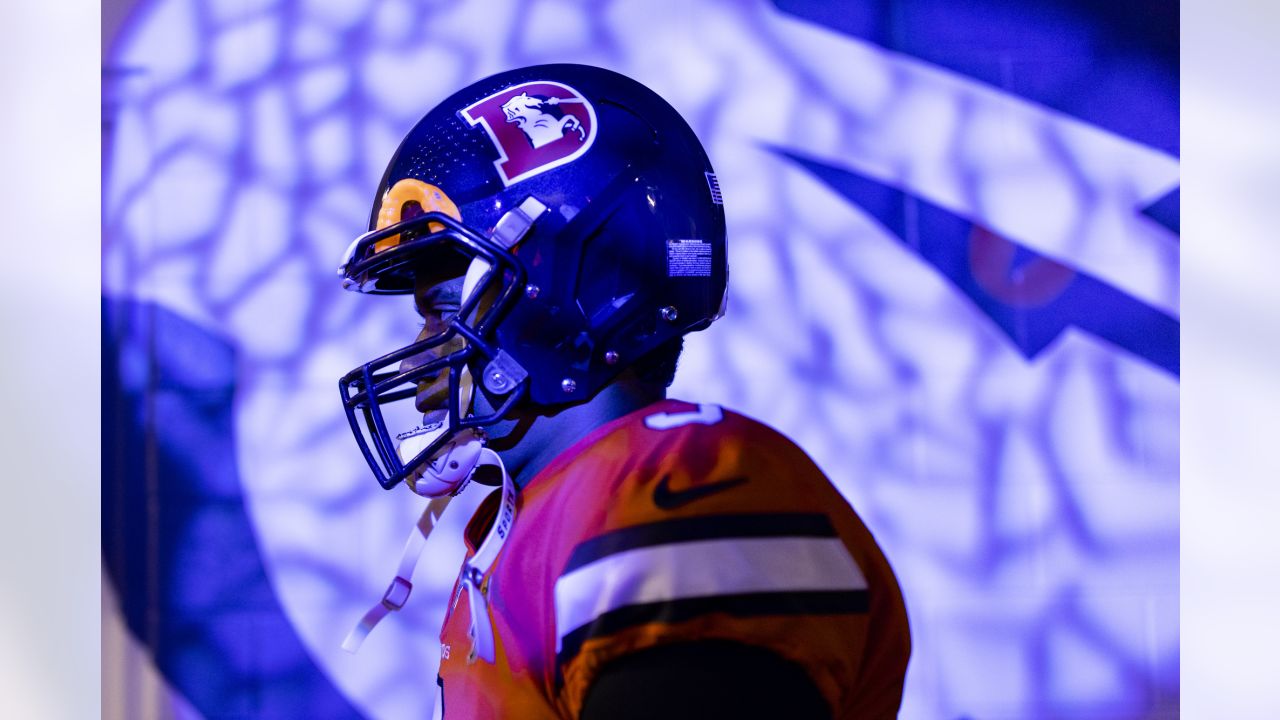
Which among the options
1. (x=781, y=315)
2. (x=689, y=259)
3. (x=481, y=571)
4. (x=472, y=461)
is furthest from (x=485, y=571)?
(x=781, y=315)

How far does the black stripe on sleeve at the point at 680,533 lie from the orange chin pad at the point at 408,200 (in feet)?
1.44

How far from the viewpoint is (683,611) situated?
0.90 m

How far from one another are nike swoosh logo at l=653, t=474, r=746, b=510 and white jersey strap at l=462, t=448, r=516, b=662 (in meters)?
0.22

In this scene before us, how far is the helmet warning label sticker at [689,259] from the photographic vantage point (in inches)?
46.6

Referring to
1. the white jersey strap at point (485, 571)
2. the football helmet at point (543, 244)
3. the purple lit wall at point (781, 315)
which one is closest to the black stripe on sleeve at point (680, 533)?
the white jersey strap at point (485, 571)

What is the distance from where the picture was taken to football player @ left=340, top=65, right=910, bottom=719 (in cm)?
90

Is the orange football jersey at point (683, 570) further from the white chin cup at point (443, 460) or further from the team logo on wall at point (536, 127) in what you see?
the team logo on wall at point (536, 127)

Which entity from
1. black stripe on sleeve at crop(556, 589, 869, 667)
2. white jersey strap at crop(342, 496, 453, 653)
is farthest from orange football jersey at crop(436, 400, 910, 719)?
white jersey strap at crop(342, 496, 453, 653)

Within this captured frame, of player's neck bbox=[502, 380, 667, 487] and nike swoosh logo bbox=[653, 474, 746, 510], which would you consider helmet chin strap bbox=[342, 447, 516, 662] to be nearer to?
player's neck bbox=[502, 380, 667, 487]

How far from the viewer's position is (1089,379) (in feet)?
7.47

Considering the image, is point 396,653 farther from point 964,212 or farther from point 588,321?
point 964,212

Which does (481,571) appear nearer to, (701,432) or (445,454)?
(445,454)
